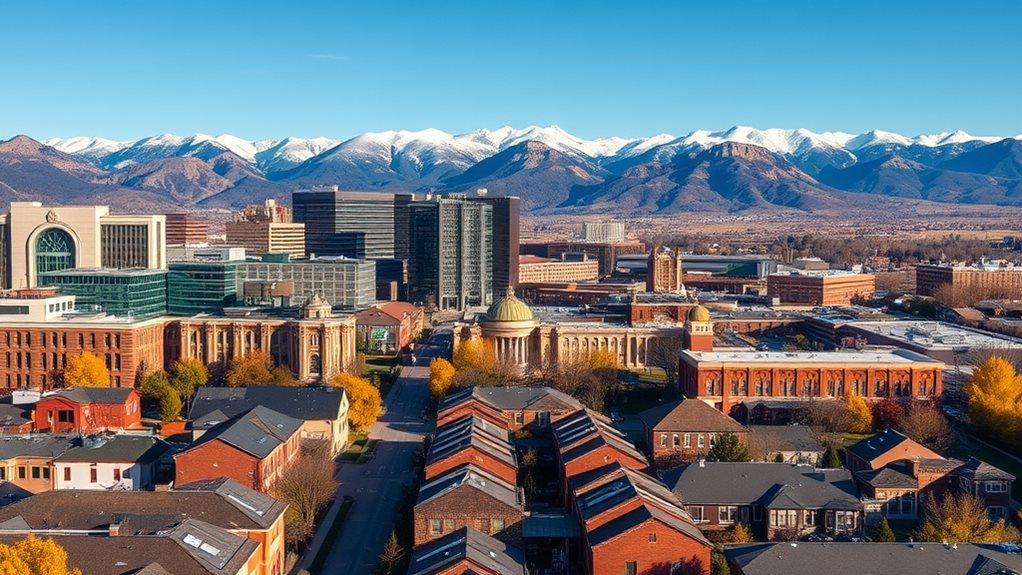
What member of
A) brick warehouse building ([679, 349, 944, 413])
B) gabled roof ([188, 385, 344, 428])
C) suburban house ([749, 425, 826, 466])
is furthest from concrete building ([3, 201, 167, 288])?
suburban house ([749, 425, 826, 466])

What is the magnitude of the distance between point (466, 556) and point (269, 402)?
32607 mm

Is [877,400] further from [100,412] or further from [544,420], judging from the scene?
[100,412]

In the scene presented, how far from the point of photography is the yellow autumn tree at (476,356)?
9381 centimetres

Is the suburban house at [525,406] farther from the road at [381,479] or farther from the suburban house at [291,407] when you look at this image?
the suburban house at [291,407]

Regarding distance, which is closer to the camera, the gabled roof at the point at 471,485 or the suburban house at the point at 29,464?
the gabled roof at the point at 471,485

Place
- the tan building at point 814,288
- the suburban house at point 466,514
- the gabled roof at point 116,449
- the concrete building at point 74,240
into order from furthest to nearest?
the tan building at point 814,288 < the concrete building at point 74,240 < the gabled roof at point 116,449 < the suburban house at point 466,514

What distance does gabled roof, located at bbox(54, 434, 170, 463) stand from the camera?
5931 cm

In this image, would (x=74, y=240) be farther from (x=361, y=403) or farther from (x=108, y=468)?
(x=108, y=468)

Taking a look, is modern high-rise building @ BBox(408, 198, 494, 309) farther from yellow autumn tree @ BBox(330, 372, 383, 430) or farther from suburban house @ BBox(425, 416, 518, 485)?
suburban house @ BBox(425, 416, 518, 485)

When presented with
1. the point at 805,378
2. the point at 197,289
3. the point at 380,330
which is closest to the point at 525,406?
the point at 805,378

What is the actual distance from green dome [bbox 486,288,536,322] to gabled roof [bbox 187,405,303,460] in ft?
127

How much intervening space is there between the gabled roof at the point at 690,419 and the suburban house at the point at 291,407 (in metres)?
19.7

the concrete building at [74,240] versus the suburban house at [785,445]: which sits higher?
the concrete building at [74,240]

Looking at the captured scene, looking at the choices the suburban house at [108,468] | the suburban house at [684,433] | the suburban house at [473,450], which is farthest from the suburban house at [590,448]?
the suburban house at [108,468]
